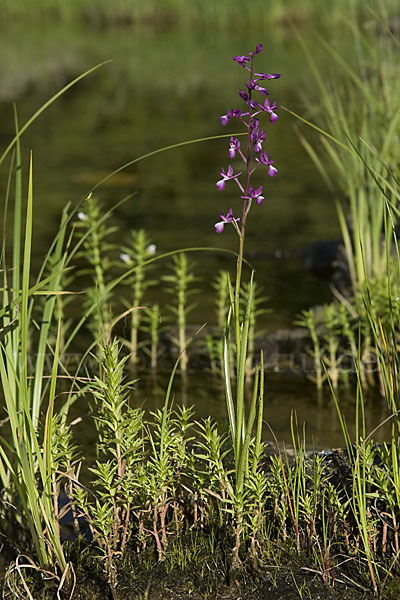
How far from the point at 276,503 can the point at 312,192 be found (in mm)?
5097

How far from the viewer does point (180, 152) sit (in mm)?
8711

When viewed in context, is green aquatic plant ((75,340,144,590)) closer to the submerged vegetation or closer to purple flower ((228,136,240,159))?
the submerged vegetation

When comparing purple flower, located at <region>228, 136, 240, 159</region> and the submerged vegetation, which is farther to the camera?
the submerged vegetation

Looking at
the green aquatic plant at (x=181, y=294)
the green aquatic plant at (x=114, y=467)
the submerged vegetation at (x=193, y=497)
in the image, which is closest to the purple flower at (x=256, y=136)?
the submerged vegetation at (x=193, y=497)

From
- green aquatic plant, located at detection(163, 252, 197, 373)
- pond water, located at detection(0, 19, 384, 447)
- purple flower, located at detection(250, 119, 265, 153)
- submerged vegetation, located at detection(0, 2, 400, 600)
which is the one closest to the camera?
purple flower, located at detection(250, 119, 265, 153)

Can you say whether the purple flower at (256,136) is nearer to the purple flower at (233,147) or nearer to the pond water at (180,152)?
the purple flower at (233,147)

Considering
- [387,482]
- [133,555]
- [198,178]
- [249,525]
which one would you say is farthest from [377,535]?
[198,178]

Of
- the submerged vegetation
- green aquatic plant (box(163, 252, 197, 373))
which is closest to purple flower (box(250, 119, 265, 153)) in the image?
the submerged vegetation

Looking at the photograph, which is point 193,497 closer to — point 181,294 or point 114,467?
point 114,467

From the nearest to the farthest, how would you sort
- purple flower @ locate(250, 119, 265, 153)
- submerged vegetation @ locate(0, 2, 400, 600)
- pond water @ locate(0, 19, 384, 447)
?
purple flower @ locate(250, 119, 265, 153)
submerged vegetation @ locate(0, 2, 400, 600)
pond water @ locate(0, 19, 384, 447)

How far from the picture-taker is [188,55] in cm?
1466

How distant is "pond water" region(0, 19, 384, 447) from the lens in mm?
5020

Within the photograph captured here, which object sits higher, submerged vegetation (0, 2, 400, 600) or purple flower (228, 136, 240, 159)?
purple flower (228, 136, 240, 159)

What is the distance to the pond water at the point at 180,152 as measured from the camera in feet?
16.5
